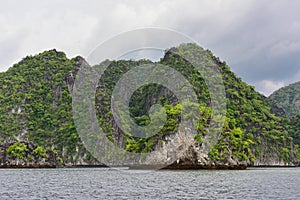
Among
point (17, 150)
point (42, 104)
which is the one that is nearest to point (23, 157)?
point (17, 150)

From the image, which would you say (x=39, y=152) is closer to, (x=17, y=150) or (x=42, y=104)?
(x=17, y=150)

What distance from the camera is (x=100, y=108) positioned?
405ft

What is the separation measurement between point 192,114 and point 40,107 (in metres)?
68.8

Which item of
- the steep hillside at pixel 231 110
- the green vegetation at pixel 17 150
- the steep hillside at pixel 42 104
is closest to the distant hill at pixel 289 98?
the steep hillside at pixel 231 110

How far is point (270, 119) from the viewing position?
115000mm

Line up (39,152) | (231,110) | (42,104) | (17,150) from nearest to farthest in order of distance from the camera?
(17,150)
(39,152)
(231,110)
(42,104)

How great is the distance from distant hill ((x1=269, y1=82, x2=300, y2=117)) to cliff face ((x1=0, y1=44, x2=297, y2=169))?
54.0 metres

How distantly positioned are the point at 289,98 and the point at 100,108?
9540 cm

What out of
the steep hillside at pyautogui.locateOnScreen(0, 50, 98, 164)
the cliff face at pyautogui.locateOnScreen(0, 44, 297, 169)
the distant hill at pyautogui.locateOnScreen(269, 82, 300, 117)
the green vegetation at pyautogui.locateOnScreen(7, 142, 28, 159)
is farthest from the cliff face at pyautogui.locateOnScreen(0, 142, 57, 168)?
the distant hill at pyautogui.locateOnScreen(269, 82, 300, 117)

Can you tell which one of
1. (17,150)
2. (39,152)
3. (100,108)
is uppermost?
(100,108)

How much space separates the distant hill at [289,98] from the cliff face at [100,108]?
5401 centimetres

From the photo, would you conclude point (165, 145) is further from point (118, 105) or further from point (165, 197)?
point (118, 105)

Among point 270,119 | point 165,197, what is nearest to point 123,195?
point 165,197

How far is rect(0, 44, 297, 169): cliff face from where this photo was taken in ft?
342
